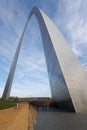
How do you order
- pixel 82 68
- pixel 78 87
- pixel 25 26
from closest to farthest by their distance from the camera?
pixel 78 87 < pixel 82 68 < pixel 25 26

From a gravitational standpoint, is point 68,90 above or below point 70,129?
above

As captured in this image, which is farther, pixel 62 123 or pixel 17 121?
pixel 17 121

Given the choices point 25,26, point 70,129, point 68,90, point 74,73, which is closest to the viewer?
point 70,129

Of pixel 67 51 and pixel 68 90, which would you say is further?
pixel 67 51

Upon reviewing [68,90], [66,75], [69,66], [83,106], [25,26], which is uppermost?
[25,26]

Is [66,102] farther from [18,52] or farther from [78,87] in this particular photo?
[18,52]

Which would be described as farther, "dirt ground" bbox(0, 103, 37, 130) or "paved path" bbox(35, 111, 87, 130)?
"paved path" bbox(35, 111, 87, 130)

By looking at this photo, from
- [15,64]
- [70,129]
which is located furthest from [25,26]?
[70,129]

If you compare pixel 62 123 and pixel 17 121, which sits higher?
pixel 17 121

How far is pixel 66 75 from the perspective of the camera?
2056 centimetres

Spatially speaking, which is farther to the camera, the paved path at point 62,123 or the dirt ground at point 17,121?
the paved path at point 62,123

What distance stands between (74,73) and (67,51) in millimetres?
4838

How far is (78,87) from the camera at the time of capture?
68.5 ft

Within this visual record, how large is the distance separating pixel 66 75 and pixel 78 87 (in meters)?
2.03
